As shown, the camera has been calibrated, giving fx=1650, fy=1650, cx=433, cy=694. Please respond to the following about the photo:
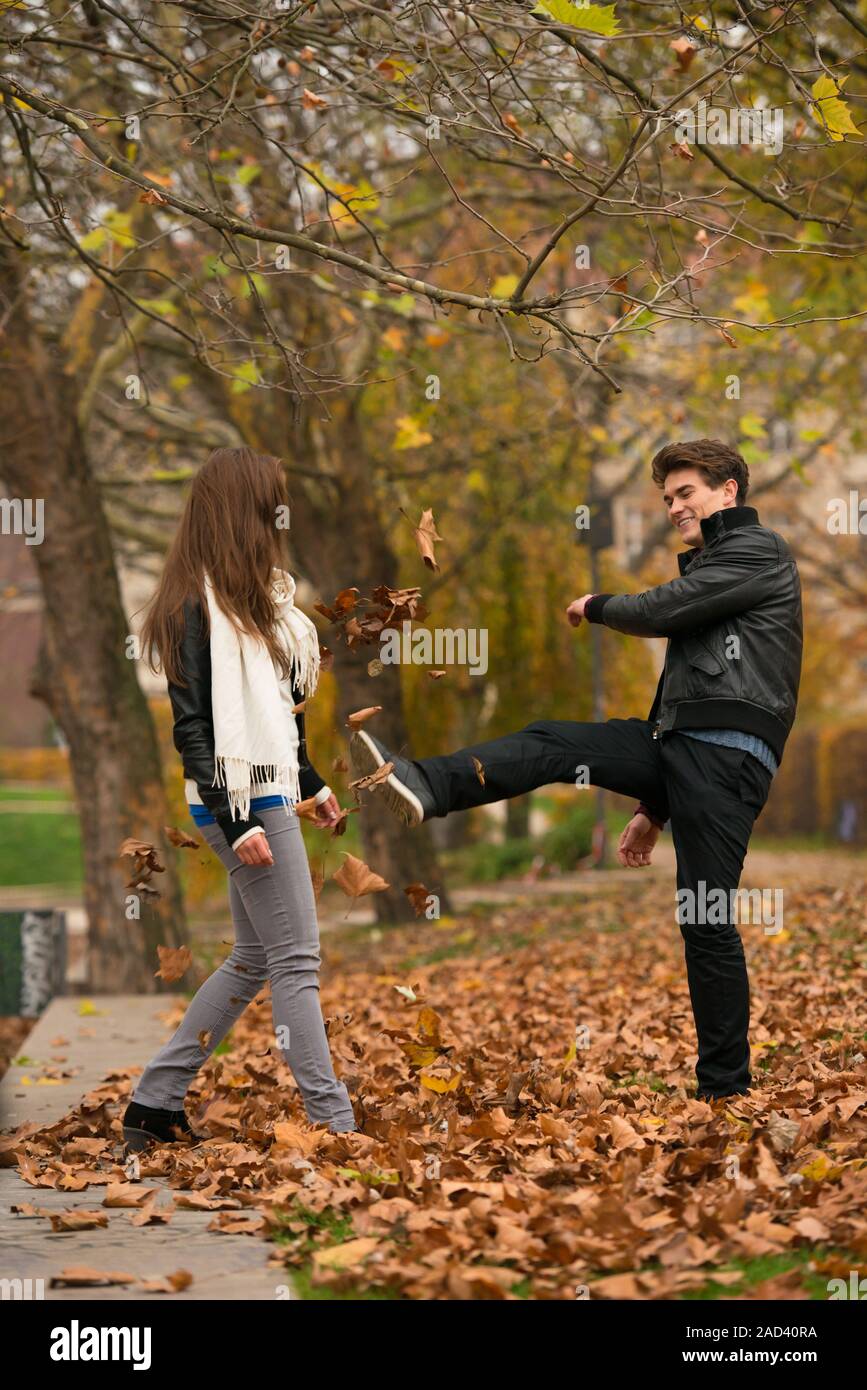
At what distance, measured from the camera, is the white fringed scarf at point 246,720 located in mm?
4664

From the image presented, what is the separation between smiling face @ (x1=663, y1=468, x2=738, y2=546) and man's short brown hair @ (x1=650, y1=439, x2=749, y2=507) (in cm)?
2

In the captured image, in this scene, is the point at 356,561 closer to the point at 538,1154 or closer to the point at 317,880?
the point at 317,880

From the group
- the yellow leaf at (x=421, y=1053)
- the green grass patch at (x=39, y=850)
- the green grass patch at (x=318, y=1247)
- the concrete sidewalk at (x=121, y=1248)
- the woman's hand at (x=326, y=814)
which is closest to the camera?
the green grass patch at (x=318, y=1247)

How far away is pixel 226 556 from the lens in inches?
191

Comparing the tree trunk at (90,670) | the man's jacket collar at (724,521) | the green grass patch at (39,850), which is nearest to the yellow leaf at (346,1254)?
the man's jacket collar at (724,521)

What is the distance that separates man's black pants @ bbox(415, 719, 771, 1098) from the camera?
4.98 meters

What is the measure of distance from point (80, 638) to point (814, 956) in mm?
5207

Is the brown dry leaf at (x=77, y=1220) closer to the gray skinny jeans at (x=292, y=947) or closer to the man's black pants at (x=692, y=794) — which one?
the gray skinny jeans at (x=292, y=947)

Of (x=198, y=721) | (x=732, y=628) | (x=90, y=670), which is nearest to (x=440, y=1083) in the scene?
(x=198, y=721)

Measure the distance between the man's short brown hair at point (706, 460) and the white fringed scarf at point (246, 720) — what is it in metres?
1.41

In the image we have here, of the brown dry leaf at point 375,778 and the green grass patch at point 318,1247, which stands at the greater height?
the brown dry leaf at point 375,778

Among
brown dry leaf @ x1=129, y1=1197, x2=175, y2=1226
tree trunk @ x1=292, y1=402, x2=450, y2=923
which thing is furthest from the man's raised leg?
tree trunk @ x1=292, y1=402, x2=450, y2=923

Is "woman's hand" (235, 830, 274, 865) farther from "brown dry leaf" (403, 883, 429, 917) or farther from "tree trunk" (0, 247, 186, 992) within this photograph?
"tree trunk" (0, 247, 186, 992)

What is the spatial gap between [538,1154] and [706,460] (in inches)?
84.5
